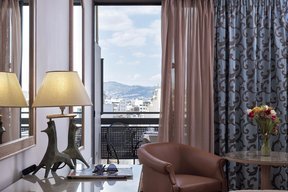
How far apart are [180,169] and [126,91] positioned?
6.06 feet

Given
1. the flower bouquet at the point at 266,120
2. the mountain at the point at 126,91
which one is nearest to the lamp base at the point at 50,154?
the flower bouquet at the point at 266,120

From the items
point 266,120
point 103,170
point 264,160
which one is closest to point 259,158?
point 264,160

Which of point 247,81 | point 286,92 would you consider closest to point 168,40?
point 247,81

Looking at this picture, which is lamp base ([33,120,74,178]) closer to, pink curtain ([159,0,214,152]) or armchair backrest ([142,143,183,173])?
armchair backrest ([142,143,183,173])

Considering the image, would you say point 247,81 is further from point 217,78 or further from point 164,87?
point 164,87

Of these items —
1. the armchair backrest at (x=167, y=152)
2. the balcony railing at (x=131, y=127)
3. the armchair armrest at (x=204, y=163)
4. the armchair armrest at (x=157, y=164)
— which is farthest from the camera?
the balcony railing at (x=131, y=127)

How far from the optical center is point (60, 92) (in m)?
1.95

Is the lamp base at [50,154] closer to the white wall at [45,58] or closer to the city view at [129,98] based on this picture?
the white wall at [45,58]

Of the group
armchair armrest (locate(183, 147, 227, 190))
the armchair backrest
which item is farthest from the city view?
armchair armrest (locate(183, 147, 227, 190))

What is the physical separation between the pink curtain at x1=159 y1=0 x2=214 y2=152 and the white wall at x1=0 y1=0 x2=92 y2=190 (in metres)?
1.68

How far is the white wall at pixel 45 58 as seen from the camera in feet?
6.43

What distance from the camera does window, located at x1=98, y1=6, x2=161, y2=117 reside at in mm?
5215

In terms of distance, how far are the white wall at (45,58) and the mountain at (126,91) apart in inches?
90.1

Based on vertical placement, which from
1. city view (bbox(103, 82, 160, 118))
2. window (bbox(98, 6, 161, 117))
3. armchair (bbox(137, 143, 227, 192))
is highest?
window (bbox(98, 6, 161, 117))
